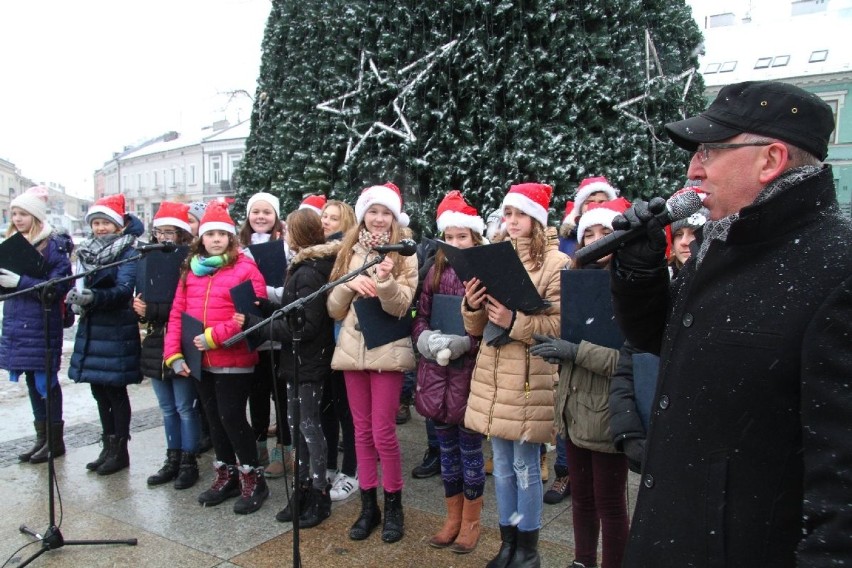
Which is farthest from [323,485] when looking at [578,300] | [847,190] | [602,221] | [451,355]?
[847,190]

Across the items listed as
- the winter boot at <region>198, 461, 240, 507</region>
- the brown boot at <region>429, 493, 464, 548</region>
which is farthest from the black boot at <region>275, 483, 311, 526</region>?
the brown boot at <region>429, 493, 464, 548</region>

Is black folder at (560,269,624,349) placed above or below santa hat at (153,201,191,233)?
below

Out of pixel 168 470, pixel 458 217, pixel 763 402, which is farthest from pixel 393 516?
pixel 763 402

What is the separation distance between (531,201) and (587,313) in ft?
2.54

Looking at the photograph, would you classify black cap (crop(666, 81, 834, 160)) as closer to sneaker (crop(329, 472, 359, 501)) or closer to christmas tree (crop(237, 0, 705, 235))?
sneaker (crop(329, 472, 359, 501))

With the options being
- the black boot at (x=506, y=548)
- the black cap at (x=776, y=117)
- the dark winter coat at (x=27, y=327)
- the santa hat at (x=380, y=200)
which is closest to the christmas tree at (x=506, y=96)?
the santa hat at (x=380, y=200)

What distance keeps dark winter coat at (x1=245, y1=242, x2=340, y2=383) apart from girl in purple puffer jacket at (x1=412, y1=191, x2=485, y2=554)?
70cm

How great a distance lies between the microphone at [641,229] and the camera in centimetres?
180

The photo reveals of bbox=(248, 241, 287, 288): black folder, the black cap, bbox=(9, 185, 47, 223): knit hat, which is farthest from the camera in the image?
bbox=(9, 185, 47, 223): knit hat

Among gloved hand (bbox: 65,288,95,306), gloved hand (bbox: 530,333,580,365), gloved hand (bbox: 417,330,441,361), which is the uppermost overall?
gloved hand (bbox: 65,288,95,306)

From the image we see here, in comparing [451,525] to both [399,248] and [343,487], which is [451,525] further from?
[399,248]

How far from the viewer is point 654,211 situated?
1.77 metres

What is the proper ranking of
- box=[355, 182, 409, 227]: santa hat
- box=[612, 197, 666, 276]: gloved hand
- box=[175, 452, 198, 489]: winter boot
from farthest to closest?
box=[175, 452, 198, 489]: winter boot → box=[355, 182, 409, 227]: santa hat → box=[612, 197, 666, 276]: gloved hand

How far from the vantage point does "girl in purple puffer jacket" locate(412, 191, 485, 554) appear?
3902 mm
